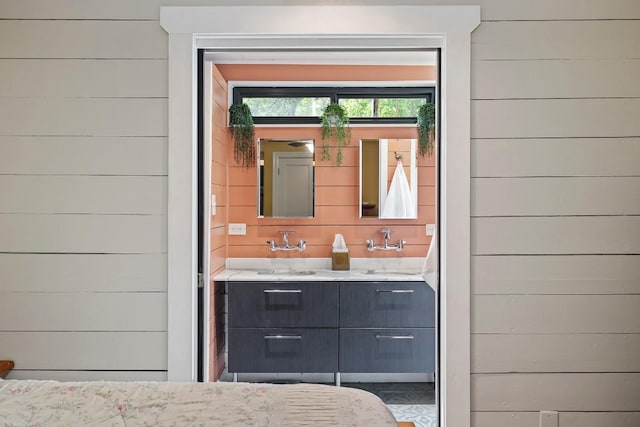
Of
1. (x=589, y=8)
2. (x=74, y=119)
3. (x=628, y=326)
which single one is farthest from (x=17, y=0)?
(x=628, y=326)

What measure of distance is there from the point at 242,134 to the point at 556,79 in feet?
7.66

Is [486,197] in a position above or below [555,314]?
above

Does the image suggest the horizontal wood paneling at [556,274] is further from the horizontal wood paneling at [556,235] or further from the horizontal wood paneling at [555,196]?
the horizontal wood paneling at [555,196]

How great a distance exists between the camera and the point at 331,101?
159 inches

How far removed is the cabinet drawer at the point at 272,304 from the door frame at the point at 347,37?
1.30 m

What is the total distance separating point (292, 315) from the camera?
3492 millimetres

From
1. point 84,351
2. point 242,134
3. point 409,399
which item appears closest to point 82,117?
point 84,351

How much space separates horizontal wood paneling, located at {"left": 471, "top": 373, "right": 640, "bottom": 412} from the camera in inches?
86.6

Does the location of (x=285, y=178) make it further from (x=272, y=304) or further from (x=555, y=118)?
(x=555, y=118)

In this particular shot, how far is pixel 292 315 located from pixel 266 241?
731mm

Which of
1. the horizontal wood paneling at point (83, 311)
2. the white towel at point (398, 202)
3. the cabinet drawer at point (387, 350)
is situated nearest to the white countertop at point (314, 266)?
the white towel at point (398, 202)

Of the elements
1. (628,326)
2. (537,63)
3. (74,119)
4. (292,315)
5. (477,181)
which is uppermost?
(537,63)

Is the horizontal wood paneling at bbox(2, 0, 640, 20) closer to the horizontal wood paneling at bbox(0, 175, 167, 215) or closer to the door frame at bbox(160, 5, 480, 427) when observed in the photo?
the door frame at bbox(160, 5, 480, 427)

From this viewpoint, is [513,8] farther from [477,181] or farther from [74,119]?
[74,119]
